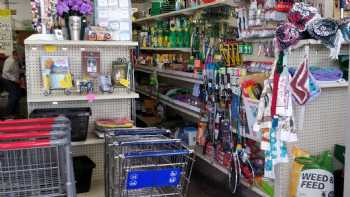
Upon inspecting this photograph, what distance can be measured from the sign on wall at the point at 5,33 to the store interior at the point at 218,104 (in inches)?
319

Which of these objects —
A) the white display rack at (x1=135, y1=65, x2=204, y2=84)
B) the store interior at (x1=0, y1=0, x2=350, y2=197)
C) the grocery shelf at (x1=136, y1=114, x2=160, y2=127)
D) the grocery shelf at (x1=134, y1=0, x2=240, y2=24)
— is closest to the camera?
the store interior at (x1=0, y1=0, x2=350, y2=197)

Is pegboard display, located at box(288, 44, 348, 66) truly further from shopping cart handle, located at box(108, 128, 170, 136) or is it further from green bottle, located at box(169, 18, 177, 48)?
green bottle, located at box(169, 18, 177, 48)

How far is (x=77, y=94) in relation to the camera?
3.50 metres

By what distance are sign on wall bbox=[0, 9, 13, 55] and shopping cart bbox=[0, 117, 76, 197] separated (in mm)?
9420

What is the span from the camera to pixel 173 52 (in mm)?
6750

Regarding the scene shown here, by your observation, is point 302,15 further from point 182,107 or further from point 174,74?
point 174,74

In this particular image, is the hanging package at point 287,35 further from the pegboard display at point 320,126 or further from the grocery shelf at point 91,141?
the grocery shelf at point 91,141

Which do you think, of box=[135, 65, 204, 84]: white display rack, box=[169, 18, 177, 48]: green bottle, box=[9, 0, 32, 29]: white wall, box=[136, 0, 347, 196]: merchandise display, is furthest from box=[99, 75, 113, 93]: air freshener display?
box=[9, 0, 32, 29]: white wall

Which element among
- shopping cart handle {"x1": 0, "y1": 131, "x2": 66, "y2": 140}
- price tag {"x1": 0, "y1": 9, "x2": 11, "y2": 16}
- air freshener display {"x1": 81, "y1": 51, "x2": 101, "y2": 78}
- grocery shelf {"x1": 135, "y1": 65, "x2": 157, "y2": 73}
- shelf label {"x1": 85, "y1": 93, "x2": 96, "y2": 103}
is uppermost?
price tag {"x1": 0, "y1": 9, "x2": 11, "y2": 16}

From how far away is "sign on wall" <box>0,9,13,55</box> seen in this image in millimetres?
10805

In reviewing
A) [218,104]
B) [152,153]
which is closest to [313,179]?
[218,104]

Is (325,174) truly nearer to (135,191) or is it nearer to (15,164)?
(135,191)

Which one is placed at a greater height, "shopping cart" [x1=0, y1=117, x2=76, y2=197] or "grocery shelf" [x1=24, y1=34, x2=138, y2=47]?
"grocery shelf" [x1=24, y1=34, x2=138, y2=47]

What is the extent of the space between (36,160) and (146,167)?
68cm
